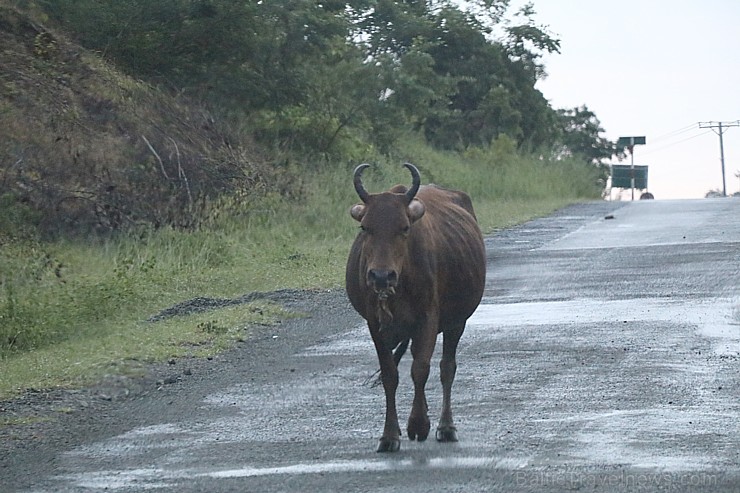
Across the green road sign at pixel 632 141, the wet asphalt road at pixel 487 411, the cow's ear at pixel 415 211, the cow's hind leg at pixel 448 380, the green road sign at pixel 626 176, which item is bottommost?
the wet asphalt road at pixel 487 411

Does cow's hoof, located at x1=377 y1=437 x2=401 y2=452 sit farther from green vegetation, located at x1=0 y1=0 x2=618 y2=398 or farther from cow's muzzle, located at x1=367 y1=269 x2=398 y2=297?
green vegetation, located at x1=0 y1=0 x2=618 y2=398

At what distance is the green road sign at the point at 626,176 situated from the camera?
59.4m

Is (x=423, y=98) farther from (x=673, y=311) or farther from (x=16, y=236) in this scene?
(x=673, y=311)

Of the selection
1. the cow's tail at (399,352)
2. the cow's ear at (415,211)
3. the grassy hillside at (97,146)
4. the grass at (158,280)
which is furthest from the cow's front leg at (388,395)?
the grassy hillside at (97,146)

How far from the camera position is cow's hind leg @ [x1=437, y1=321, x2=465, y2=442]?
8.48m

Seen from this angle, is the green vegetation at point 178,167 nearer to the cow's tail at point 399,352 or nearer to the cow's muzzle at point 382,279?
the cow's tail at point 399,352

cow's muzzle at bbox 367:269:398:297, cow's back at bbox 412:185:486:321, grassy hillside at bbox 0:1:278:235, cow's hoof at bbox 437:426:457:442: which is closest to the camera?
cow's muzzle at bbox 367:269:398:297

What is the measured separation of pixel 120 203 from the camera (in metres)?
20.6

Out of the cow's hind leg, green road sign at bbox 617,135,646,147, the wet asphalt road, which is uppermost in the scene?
green road sign at bbox 617,135,646,147

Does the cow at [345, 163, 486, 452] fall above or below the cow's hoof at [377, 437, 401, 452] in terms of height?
above

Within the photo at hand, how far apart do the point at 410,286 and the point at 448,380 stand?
2.76 feet

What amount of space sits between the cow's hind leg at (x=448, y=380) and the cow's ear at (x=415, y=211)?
116 centimetres

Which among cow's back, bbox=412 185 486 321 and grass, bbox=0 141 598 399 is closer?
cow's back, bbox=412 185 486 321

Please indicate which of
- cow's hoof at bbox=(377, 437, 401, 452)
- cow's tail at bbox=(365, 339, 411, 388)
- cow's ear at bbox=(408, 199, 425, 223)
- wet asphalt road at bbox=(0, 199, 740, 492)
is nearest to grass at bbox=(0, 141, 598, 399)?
wet asphalt road at bbox=(0, 199, 740, 492)
